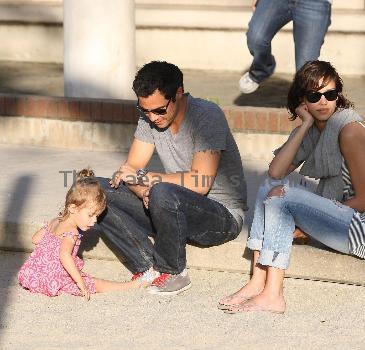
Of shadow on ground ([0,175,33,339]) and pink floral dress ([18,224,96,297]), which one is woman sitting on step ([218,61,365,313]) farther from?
shadow on ground ([0,175,33,339])

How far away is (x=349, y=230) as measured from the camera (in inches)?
223

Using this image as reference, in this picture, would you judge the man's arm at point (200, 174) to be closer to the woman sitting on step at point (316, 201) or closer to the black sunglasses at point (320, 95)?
the woman sitting on step at point (316, 201)

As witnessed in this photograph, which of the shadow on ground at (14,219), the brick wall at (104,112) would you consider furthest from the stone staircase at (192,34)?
the shadow on ground at (14,219)

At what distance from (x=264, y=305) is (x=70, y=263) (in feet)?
3.13

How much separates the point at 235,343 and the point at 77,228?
3.68 ft

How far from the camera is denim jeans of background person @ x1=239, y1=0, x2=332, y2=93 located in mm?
8250

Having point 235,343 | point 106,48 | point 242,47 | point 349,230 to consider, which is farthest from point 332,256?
point 242,47

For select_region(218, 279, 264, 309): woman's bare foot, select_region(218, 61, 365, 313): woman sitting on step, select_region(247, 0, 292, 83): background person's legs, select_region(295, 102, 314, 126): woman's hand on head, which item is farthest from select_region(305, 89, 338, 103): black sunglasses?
select_region(247, 0, 292, 83): background person's legs

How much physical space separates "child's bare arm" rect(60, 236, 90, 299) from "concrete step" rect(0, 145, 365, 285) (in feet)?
1.77

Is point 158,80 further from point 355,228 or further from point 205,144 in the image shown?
point 355,228

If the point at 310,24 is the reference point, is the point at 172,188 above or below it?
below

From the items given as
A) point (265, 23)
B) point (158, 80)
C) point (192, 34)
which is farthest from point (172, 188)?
point (192, 34)

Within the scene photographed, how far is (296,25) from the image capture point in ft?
27.3

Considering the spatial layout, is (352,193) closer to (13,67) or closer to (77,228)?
(77,228)
